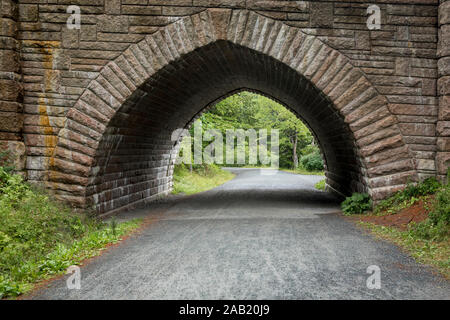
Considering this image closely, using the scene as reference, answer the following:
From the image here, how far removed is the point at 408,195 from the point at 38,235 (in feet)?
21.4

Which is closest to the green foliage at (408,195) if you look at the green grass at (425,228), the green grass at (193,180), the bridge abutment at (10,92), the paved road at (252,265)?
the green grass at (425,228)

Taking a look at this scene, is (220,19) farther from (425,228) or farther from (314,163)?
(314,163)

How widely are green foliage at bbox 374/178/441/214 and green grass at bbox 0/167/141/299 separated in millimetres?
4928

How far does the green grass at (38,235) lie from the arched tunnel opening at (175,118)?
1.08 m

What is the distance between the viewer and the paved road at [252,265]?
3.44m

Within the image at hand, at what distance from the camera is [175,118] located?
1114 centimetres

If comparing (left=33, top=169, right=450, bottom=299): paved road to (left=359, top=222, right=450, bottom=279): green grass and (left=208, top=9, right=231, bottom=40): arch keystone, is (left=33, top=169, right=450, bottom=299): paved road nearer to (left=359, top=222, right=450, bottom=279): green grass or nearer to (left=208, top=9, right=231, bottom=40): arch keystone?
(left=359, top=222, right=450, bottom=279): green grass

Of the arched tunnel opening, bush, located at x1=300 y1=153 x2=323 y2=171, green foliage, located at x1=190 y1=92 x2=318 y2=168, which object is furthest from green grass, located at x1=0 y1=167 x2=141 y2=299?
bush, located at x1=300 y1=153 x2=323 y2=171

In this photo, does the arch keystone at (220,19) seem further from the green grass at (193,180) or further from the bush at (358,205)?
the green grass at (193,180)

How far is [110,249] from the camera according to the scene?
5.25 m

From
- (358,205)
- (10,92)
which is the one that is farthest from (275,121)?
(10,92)

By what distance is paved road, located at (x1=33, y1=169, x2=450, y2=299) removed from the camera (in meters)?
3.44
